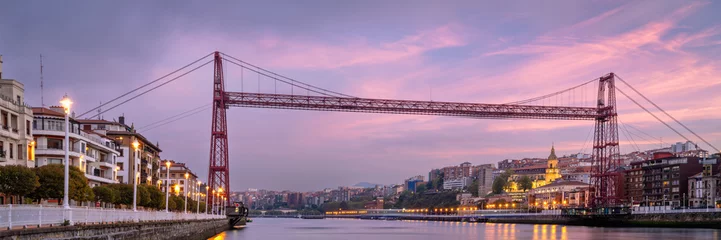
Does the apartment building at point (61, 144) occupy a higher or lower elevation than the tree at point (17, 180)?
higher

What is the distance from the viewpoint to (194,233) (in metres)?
36.5

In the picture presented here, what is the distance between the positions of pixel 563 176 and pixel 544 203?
2477 centimetres

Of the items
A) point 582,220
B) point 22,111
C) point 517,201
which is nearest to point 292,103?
point 22,111

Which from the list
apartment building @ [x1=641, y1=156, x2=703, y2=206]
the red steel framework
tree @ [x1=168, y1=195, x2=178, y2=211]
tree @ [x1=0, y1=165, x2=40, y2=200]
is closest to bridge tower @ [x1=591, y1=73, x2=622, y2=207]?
the red steel framework

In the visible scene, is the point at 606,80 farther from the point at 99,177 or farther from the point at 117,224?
the point at 117,224

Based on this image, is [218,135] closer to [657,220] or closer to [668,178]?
[657,220]

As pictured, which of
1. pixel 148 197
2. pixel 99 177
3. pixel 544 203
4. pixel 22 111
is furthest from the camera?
pixel 544 203

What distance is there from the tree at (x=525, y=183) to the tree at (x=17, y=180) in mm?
157827

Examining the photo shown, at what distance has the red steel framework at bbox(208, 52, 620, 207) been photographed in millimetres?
54094

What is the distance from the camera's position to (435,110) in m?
63.8

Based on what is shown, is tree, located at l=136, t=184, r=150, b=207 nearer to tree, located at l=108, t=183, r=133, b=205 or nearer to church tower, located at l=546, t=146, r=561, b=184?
tree, located at l=108, t=183, r=133, b=205

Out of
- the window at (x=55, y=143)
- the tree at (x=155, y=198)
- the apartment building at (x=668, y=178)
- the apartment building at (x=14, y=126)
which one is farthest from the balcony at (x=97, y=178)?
the apartment building at (x=668, y=178)

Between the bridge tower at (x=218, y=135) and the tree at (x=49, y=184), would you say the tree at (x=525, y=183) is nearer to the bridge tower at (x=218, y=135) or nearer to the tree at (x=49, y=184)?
the bridge tower at (x=218, y=135)

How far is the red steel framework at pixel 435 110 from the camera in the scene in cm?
5409
